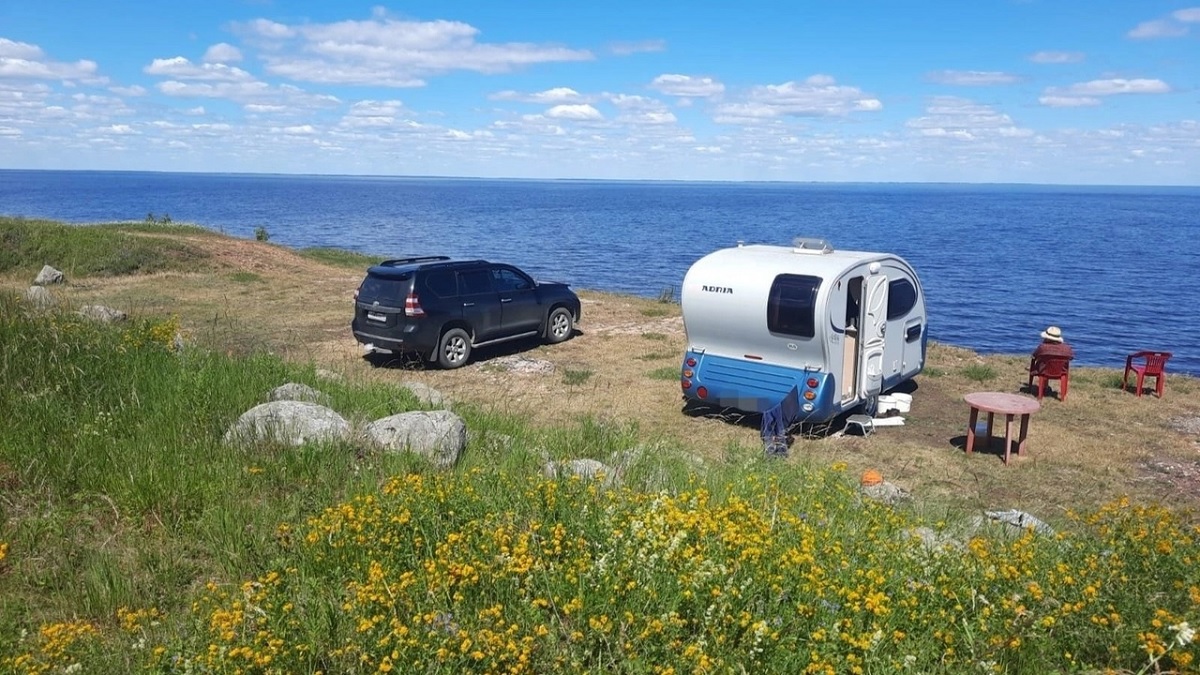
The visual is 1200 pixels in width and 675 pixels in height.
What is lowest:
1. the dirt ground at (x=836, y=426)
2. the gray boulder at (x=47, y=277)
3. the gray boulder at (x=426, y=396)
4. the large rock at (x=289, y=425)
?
the dirt ground at (x=836, y=426)

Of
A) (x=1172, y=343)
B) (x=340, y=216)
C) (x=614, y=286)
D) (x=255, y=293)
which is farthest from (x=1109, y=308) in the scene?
(x=340, y=216)

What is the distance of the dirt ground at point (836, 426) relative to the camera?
10.4 metres

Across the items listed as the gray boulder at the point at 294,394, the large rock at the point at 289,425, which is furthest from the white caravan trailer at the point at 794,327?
the large rock at the point at 289,425

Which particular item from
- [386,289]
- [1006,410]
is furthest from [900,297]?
[386,289]

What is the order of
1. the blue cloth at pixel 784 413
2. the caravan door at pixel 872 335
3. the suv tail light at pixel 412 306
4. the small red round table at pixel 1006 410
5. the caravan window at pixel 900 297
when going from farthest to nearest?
the suv tail light at pixel 412 306 → the caravan window at pixel 900 297 → the caravan door at pixel 872 335 → the blue cloth at pixel 784 413 → the small red round table at pixel 1006 410

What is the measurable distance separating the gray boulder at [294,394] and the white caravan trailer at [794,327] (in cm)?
566

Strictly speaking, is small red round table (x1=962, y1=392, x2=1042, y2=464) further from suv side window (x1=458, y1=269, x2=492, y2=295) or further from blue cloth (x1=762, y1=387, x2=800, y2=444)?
suv side window (x1=458, y1=269, x2=492, y2=295)

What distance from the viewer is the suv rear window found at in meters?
14.7

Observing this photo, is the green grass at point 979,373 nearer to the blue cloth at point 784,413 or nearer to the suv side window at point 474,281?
the blue cloth at point 784,413

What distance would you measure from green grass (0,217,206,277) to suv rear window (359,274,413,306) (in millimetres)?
15260

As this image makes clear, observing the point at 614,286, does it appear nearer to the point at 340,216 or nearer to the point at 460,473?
the point at 460,473

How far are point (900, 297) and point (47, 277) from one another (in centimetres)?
2368

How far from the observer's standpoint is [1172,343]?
1122 inches

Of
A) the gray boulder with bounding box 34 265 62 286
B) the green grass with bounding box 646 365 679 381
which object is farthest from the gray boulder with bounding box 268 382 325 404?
the gray boulder with bounding box 34 265 62 286
